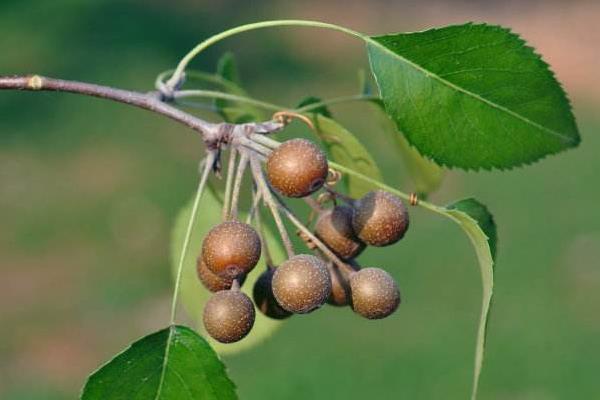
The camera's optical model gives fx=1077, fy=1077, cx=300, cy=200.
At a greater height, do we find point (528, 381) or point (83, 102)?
point (83, 102)

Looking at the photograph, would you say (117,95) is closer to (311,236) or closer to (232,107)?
(311,236)

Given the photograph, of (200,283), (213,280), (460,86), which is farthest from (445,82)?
(200,283)

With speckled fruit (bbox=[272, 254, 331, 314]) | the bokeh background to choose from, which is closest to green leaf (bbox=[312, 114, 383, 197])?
speckled fruit (bbox=[272, 254, 331, 314])

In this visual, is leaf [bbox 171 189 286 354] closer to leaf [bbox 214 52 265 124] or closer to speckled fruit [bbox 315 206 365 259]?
leaf [bbox 214 52 265 124]

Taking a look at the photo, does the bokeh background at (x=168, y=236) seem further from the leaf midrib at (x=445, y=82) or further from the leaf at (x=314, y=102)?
the leaf midrib at (x=445, y=82)

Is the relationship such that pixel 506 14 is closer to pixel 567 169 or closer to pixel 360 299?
pixel 567 169

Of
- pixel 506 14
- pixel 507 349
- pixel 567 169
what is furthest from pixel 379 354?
pixel 506 14
